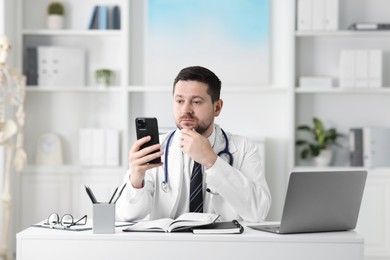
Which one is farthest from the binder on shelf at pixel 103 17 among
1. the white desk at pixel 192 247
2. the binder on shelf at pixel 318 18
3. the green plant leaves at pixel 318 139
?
the white desk at pixel 192 247

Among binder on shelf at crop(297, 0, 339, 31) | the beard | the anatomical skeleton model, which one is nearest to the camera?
the beard

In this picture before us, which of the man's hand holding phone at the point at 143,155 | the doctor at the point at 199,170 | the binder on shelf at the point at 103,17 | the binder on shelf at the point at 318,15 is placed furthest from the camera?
the binder on shelf at the point at 103,17

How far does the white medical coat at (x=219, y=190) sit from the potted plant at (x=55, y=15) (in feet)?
8.45

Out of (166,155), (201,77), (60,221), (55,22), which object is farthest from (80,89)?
(60,221)

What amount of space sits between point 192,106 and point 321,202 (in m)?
0.66

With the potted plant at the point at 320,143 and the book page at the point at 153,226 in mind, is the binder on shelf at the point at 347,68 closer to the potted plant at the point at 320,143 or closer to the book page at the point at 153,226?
the potted plant at the point at 320,143

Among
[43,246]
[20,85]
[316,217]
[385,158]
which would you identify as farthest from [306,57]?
[43,246]

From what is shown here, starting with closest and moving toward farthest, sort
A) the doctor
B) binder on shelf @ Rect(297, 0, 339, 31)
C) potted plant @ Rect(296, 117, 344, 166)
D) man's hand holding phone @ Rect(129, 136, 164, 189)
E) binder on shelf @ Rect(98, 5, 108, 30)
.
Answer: man's hand holding phone @ Rect(129, 136, 164, 189), the doctor, binder on shelf @ Rect(297, 0, 339, 31), potted plant @ Rect(296, 117, 344, 166), binder on shelf @ Rect(98, 5, 108, 30)

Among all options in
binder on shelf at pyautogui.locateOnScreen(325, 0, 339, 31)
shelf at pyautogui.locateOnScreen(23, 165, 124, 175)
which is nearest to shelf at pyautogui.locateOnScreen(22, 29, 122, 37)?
shelf at pyautogui.locateOnScreen(23, 165, 124, 175)

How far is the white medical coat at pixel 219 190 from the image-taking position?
2.62 m

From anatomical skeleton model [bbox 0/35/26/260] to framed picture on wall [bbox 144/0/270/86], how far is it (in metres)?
0.98

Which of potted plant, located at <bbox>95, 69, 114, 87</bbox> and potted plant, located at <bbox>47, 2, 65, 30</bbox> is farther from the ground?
potted plant, located at <bbox>47, 2, 65, 30</bbox>

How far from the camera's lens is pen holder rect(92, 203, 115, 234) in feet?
7.66

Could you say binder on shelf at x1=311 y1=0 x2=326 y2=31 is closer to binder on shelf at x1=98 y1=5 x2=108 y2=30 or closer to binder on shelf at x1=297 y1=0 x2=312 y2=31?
binder on shelf at x1=297 y1=0 x2=312 y2=31
